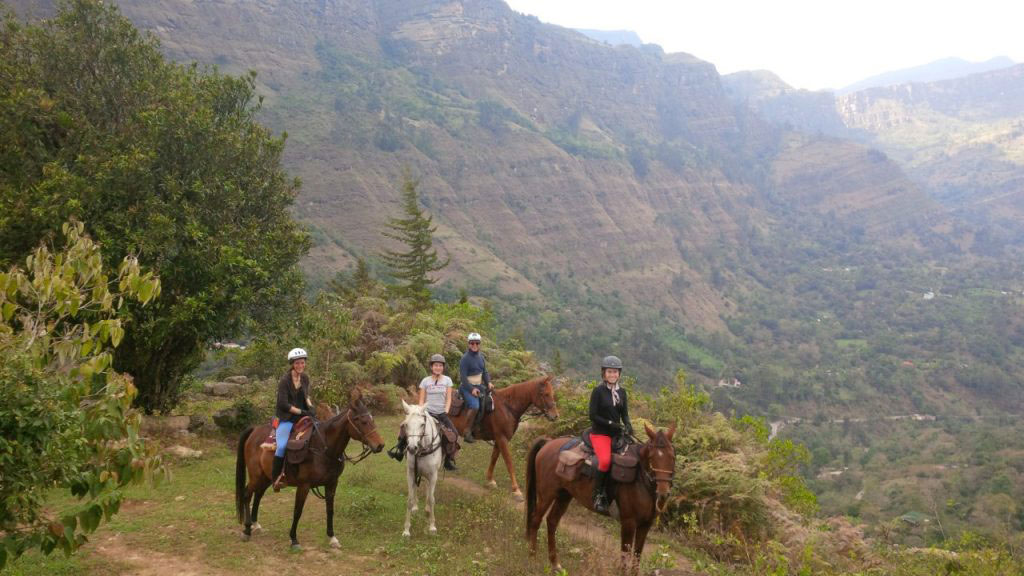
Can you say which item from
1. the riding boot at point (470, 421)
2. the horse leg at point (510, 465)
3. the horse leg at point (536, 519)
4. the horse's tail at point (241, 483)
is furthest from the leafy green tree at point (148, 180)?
the horse leg at point (536, 519)

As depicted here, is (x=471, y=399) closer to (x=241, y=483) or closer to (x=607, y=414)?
(x=607, y=414)

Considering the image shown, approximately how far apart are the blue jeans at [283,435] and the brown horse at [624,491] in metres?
3.65

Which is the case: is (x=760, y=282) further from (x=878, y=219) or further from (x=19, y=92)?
(x=19, y=92)

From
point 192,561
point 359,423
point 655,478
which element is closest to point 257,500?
point 192,561

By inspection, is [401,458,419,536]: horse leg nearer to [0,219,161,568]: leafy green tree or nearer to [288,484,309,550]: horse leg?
[288,484,309,550]: horse leg

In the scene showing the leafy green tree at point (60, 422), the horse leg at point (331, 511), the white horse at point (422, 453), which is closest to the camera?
the leafy green tree at point (60, 422)

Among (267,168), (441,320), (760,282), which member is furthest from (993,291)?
(267,168)

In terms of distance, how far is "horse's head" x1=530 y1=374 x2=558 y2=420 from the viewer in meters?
12.2

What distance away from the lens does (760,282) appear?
154 m

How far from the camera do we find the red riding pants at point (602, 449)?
8.23m

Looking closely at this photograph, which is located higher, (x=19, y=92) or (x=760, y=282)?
(x=19, y=92)

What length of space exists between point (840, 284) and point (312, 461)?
546 feet

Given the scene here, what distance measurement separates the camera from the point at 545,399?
12.3 meters

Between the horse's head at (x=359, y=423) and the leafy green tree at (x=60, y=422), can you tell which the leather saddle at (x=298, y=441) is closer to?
the horse's head at (x=359, y=423)
